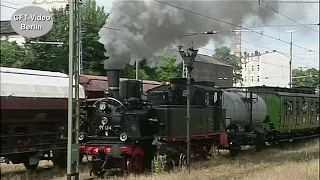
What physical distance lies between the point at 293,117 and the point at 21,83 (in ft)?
57.5

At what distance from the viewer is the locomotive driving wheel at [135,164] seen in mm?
13228

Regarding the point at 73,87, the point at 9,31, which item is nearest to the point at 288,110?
the point at 9,31

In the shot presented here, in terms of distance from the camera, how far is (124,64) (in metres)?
14.6

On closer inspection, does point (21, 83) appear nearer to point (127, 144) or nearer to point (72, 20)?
point (72, 20)

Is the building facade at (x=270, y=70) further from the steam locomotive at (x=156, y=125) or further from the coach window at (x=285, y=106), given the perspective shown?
the steam locomotive at (x=156, y=125)

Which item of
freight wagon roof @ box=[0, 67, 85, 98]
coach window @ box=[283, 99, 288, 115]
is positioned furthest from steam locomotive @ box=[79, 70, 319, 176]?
coach window @ box=[283, 99, 288, 115]

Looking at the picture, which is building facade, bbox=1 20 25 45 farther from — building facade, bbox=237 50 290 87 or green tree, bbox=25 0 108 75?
building facade, bbox=237 50 290 87

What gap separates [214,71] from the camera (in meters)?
42.3

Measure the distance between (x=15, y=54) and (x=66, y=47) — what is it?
321 cm

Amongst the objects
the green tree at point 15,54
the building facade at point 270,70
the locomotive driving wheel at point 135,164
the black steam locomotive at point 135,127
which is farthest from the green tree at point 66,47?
the building facade at point 270,70

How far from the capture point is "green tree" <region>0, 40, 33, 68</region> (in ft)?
64.1

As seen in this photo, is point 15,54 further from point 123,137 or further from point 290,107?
point 290,107

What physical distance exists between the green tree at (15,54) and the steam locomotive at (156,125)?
669 cm

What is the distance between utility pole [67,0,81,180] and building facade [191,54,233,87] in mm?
32349
